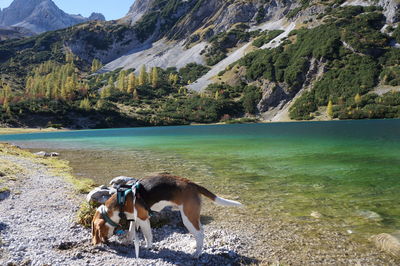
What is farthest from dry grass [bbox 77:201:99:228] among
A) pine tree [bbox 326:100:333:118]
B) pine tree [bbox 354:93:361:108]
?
pine tree [bbox 354:93:361:108]

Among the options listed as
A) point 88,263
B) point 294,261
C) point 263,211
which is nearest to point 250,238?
point 294,261

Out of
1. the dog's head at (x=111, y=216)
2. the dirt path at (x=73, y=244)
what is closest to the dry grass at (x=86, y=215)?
the dirt path at (x=73, y=244)

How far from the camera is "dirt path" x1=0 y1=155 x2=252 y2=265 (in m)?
6.98

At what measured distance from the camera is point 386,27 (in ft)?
551

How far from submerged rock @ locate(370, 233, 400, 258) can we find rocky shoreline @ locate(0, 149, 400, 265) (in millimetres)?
209

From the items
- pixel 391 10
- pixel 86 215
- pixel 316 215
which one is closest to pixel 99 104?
pixel 86 215

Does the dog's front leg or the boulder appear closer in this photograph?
the dog's front leg

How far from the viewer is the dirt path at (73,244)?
6.98m

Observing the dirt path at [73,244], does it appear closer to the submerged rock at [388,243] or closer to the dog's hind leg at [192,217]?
the dog's hind leg at [192,217]

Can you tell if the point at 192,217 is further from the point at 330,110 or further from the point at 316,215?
the point at 330,110

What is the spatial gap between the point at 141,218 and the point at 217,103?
17110 centimetres

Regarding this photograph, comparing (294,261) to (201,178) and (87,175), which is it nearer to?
(201,178)

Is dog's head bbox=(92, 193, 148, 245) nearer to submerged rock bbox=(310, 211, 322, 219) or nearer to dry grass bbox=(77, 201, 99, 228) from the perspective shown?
dry grass bbox=(77, 201, 99, 228)

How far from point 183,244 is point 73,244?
3122mm
